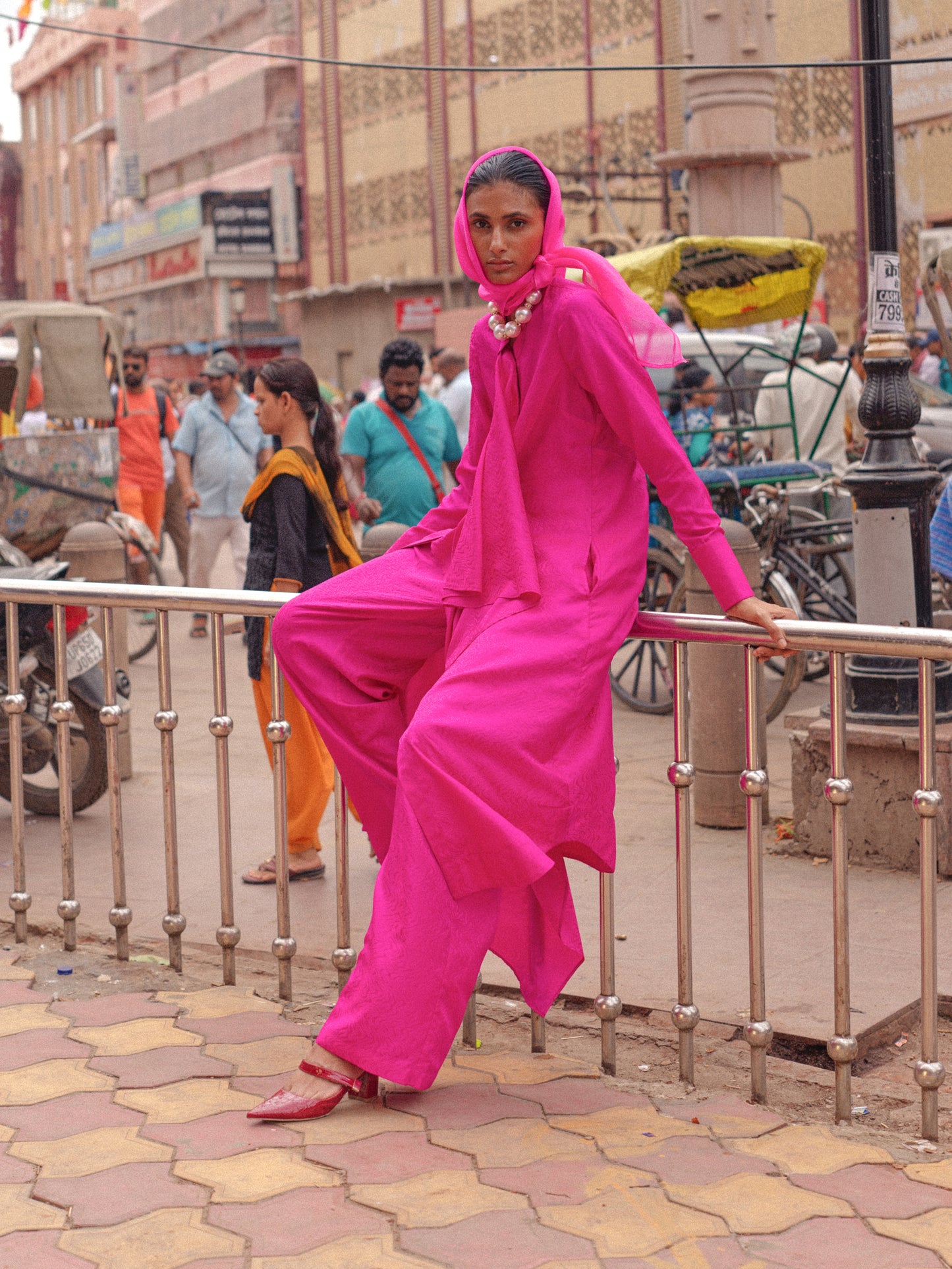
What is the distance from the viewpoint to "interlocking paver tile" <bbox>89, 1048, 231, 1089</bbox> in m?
3.42

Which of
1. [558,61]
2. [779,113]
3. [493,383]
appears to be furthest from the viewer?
[558,61]

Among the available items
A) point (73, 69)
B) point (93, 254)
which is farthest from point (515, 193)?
point (73, 69)

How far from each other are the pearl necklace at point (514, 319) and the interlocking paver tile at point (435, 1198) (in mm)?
1563

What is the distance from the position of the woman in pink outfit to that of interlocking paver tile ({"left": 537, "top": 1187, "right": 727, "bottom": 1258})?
1.29 feet

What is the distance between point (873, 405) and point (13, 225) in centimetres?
7338

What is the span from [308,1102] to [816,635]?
1.29 m

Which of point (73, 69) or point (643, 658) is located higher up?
point (73, 69)

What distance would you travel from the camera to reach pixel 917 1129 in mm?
3320

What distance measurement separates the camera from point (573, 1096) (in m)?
3.31

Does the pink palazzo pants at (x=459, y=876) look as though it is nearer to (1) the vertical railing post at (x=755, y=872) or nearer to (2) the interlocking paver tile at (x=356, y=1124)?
(2) the interlocking paver tile at (x=356, y=1124)

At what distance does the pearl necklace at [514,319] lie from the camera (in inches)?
124

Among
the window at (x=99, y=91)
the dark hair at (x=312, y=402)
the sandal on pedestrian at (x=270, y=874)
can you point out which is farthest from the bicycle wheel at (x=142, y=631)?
the window at (x=99, y=91)

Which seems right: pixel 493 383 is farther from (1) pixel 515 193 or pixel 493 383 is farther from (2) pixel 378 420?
(2) pixel 378 420

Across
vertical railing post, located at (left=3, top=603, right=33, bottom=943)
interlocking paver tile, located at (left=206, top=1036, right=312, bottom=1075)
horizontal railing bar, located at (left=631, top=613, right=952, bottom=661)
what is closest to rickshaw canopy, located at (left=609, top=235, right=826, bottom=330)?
vertical railing post, located at (left=3, top=603, right=33, bottom=943)
